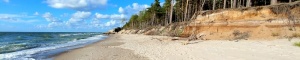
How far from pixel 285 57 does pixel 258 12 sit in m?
10.2

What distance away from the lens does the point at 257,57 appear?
439 inches

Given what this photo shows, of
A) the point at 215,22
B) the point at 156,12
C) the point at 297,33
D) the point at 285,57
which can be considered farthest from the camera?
the point at 156,12

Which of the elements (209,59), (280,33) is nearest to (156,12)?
(280,33)

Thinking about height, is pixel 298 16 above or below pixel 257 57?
above

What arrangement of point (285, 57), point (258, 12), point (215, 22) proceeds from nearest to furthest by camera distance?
point (285, 57)
point (258, 12)
point (215, 22)

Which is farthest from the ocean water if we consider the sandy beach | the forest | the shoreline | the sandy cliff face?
the forest

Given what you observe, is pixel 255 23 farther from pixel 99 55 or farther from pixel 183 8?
pixel 183 8

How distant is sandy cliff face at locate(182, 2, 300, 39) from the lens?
707 inches

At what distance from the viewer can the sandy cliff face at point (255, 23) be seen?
18.0 metres

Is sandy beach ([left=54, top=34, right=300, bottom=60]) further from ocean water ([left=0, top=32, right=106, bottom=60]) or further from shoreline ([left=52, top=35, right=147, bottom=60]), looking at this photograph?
ocean water ([left=0, top=32, right=106, bottom=60])

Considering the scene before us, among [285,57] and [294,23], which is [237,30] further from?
[285,57]

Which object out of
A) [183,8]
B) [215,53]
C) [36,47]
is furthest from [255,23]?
[183,8]

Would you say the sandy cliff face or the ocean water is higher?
the sandy cliff face

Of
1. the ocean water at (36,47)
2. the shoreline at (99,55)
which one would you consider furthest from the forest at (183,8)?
the ocean water at (36,47)
